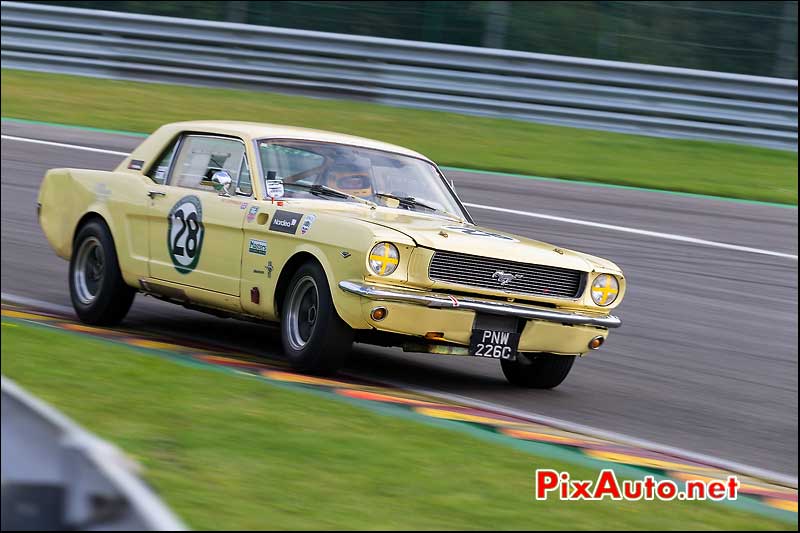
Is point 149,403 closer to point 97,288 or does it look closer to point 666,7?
point 97,288

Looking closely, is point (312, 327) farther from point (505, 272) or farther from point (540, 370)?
point (540, 370)

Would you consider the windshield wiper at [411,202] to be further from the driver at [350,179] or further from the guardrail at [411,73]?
the guardrail at [411,73]

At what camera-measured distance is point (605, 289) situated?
6.78 metres

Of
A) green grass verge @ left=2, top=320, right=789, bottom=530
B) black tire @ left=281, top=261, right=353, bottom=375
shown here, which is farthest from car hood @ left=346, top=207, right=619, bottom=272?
green grass verge @ left=2, top=320, right=789, bottom=530

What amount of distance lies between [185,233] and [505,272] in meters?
2.10

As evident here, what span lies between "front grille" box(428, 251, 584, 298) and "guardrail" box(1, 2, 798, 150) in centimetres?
772

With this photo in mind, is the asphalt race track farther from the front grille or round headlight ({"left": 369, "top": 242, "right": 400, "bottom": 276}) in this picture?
round headlight ({"left": 369, "top": 242, "right": 400, "bottom": 276})

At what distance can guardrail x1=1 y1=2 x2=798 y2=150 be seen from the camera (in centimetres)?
1380

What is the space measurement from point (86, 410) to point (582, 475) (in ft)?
6.43

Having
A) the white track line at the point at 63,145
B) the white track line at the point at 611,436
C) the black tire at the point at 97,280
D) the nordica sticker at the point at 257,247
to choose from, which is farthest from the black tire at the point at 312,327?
the white track line at the point at 63,145

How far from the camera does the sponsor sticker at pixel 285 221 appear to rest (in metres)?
6.55

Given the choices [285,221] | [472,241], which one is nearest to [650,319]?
[472,241]

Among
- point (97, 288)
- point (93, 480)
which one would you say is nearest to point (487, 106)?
point (97, 288)

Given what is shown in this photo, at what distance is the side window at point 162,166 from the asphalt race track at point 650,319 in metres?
1.02
